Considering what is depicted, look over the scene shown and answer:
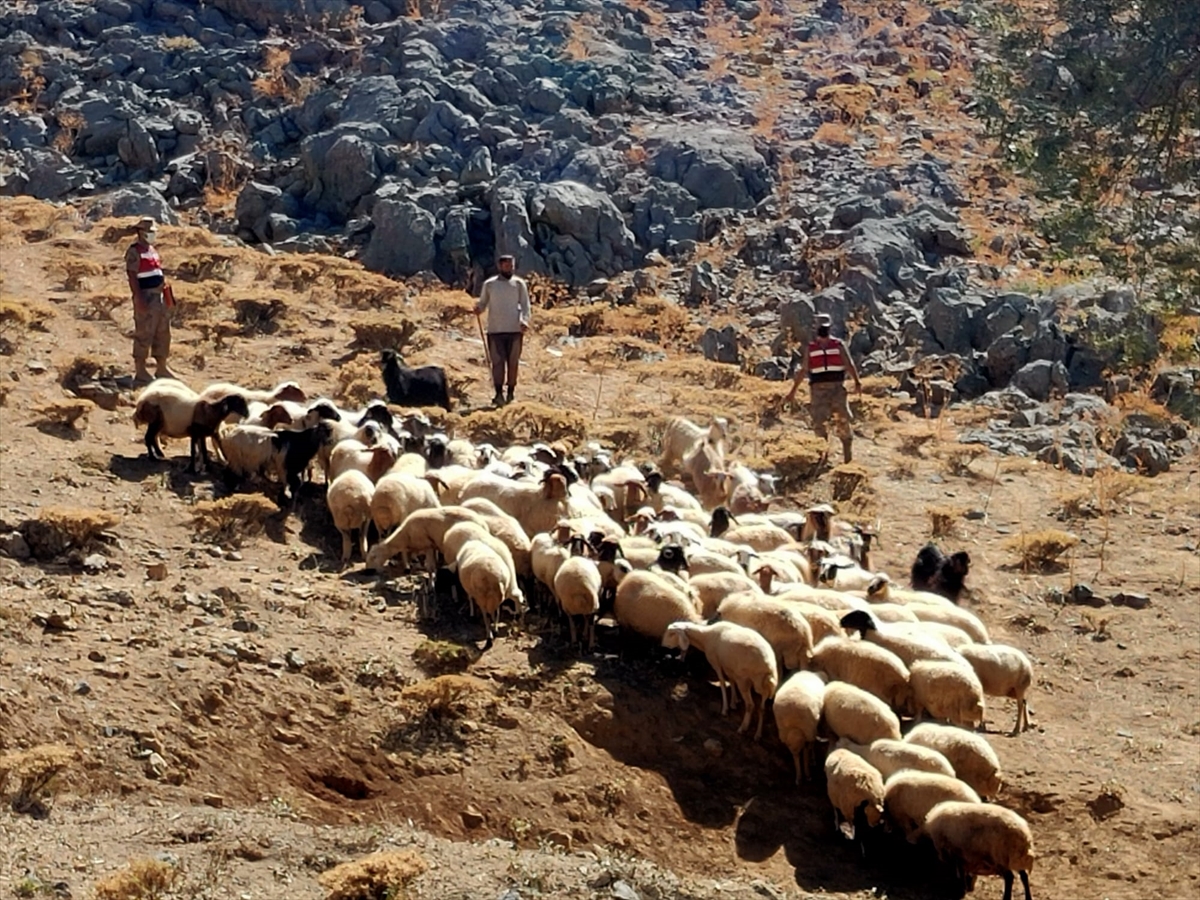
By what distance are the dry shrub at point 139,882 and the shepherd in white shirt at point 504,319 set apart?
1062 centimetres

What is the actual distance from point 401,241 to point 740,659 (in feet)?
55.2

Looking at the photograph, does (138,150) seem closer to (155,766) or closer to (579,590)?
(579,590)

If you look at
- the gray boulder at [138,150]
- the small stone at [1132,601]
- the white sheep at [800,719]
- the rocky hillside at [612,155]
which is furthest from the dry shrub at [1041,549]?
the gray boulder at [138,150]

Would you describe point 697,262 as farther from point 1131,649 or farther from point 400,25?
point 1131,649

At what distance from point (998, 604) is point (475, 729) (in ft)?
19.6

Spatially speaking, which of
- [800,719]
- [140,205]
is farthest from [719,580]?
[140,205]

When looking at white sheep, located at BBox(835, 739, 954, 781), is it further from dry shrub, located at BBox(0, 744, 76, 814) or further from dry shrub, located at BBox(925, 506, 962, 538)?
dry shrub, located at BBox(925, 506, 962, 538)

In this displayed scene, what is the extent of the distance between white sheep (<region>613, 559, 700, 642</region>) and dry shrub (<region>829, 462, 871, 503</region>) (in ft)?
18.7

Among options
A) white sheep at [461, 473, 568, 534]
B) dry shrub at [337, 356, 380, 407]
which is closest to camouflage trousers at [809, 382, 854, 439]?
dry shrub at [337, 356, 380, 407]

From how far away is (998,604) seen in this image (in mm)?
13203

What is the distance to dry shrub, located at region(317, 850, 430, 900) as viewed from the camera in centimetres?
650

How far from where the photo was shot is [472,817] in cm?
848

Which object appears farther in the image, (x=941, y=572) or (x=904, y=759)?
(x=941, y=572)

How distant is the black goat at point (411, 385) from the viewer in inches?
653
